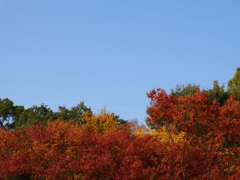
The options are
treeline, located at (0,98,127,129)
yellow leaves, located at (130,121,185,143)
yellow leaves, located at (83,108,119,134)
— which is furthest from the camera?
treeline, located at (0,98,127,129)

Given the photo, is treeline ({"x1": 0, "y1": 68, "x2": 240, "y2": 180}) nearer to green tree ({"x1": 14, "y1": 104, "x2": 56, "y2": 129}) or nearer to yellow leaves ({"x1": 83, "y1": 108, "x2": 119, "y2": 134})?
yellow leaves ({"x1": 83, "y1": 108, "x2": 119, "y2": 134})

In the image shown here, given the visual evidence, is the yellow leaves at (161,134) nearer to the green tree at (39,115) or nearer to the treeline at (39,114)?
the treeline at (39,114)

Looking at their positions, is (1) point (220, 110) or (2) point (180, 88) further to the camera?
(2) point (180, 88)

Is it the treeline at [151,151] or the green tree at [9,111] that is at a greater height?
the green tree at [9,111]

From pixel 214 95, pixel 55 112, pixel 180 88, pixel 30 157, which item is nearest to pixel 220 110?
pixel 30 157

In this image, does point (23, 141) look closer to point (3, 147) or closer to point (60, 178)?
point (3, 147)

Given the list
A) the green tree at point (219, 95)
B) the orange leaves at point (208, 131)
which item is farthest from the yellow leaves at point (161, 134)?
the green tree at point (219, 95)

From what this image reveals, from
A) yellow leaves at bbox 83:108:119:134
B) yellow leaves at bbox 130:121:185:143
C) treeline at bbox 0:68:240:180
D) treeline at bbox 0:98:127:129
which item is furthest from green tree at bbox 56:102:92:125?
treeline at bbox 0:68:240:180

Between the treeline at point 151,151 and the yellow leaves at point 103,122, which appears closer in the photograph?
the treeline at point 151,151

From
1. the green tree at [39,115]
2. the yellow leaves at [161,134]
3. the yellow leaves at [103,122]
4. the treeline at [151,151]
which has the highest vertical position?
the green tree at [39,115]

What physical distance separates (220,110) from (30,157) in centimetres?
1170

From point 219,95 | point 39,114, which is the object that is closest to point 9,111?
point 39,114

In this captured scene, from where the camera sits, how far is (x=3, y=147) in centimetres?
2662

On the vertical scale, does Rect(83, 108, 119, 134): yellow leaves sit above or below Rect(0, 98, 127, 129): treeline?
below
